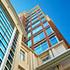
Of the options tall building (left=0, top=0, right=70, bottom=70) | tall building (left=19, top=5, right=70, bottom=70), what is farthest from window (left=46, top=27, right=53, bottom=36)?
tall building (left=0, top=0, right=70, bottom=70)

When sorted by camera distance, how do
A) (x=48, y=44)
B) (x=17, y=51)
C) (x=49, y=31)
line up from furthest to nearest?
(x=49, y=31) < (x=48, y=44) < (x=17, y=51)

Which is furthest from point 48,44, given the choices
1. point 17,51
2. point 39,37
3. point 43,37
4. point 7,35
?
point 7,35

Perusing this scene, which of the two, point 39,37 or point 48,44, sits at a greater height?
point 39,37

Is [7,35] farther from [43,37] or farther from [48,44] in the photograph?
[43,37]

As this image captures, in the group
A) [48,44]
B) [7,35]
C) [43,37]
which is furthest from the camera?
[43,37]

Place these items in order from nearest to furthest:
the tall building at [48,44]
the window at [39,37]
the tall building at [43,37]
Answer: the tall building at [48,44], the tall building at [43,37], the window at [39,37]

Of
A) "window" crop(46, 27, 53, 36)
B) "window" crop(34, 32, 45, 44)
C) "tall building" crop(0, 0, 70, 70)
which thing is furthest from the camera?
"window" crop(46, 27, 53, 36)

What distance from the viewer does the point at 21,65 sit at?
13117mm

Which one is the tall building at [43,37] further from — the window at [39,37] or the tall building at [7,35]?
the tall building at [7,35]

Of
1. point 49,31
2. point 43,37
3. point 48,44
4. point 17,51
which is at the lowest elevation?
point 48,44

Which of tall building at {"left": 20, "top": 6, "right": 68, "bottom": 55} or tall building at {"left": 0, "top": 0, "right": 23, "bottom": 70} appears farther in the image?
tall building at {"left": 20, "top": 6, "right": 68, "bottom": 55}

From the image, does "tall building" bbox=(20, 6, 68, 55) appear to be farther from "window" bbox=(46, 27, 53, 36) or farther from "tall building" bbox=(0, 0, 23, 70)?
"tall building" bbox=(0, 0, 23, 70)

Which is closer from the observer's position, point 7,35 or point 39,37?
point 7,35

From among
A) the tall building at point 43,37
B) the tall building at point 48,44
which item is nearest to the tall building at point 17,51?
the tall building at point 48,44
